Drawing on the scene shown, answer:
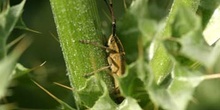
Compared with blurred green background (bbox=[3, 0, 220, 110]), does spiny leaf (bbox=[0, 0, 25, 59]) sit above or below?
above

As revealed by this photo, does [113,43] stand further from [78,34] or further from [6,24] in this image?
[6,24]

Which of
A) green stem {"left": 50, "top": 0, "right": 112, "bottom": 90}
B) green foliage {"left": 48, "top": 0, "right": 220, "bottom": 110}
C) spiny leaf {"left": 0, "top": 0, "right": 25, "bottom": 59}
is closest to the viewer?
green foliage {"left": 48, "top": 0, "right": 220, "bottom": 110}

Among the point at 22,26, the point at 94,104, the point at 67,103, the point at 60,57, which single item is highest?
the point at 22,26

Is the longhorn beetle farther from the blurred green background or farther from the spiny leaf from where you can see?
the spiny leaf

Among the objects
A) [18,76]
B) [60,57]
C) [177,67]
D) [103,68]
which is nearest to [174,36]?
[177,67]

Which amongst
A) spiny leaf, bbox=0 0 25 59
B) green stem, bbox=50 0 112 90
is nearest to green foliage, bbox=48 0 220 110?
green stem, bbox=50 0 112 90

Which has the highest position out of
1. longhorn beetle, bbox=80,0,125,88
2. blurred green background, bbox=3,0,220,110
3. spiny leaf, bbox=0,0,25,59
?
spiny leaf, bbox=0,0,25,59

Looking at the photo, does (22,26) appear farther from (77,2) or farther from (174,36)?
(174,36)

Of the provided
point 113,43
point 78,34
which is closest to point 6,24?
point 78,34
